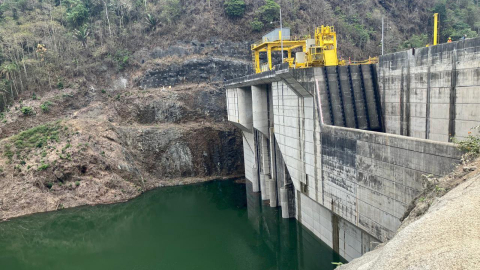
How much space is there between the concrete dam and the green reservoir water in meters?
2.02

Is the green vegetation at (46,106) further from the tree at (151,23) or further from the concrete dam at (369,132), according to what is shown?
the concrete dam at (369,132)

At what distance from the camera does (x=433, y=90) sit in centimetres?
1542

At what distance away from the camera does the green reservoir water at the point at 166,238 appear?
20.3m

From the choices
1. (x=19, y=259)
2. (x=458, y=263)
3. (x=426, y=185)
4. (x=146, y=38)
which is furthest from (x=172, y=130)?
(x=458, y=263)

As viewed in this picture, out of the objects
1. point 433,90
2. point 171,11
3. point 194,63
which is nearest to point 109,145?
point 194,63

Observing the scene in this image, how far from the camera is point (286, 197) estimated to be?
24172mm

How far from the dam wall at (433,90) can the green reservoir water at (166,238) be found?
8077mm

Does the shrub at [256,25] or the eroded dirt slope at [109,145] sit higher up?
the shrub at [256,25]

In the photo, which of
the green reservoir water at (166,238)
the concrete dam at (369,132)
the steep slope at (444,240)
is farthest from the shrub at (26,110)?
the steep slope at (444,240)

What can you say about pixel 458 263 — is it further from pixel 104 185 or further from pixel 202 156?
pixel 202 156

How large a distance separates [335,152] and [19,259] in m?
20.7

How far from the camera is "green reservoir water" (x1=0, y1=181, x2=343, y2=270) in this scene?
20266 mm

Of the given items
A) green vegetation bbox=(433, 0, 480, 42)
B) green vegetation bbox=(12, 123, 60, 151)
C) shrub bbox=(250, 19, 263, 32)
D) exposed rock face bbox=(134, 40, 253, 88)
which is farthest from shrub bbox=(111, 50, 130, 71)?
green vegetation bbox=(433, 0, 480, 42)

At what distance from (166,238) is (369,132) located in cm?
1574
